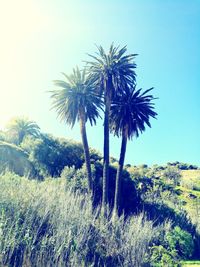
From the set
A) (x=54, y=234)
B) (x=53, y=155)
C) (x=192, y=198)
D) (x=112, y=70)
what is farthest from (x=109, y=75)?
(x=192, y=198)

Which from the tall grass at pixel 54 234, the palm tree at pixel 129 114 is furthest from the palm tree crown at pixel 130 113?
the tall grass at pixel 54 234

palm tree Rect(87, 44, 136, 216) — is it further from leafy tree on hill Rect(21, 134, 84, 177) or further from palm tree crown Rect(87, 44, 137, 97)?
leafy tree on hill Rect(21, 134, 84, 177)

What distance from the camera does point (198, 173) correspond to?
10244 centimetres

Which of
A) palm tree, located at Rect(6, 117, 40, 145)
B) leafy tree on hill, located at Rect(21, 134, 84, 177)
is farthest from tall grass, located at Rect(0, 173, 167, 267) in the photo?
palm tree, located at Rect(6, 117, 40, 145)

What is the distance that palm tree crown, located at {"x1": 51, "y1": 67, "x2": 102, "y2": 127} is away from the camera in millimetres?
33312

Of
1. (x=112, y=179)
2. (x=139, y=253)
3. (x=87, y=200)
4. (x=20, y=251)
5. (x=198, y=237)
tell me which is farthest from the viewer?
(x=112, y=179)

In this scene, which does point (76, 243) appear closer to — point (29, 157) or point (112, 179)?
point (112, 179)

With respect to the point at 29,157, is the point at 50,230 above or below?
below

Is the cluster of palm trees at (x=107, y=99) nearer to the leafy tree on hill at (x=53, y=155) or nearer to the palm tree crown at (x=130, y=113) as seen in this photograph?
the palm tree crown at (x=130, y=113)

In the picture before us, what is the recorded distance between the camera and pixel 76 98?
33.5m

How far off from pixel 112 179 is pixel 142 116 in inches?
372

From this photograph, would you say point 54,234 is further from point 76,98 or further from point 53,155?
point 53,155

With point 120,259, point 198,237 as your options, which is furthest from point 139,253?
point 198,237

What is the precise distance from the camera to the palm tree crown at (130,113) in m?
35.1
